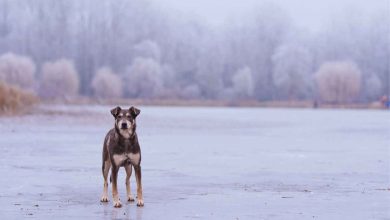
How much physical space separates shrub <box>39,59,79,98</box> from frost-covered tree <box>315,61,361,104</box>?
79.0 ft

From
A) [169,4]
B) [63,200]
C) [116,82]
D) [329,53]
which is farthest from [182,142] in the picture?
[169,4]

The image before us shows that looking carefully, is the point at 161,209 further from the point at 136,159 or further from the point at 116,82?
the point at 116,82

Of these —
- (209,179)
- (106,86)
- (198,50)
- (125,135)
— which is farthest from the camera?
(198,50)

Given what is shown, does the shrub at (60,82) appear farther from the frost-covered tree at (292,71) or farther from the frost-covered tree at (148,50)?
the frost-covered tree at (292,71)

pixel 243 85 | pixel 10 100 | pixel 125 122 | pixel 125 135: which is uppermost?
pixel 243 85

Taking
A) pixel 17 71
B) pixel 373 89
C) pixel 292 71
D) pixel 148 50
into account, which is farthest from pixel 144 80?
pixel 373 89

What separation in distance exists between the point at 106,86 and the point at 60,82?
522 cm

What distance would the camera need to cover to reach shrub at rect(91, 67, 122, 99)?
76000 millimetres

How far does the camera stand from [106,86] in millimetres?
76812

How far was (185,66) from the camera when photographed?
300ft

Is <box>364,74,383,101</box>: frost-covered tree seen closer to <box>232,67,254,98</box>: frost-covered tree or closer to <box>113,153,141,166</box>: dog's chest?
<box>232,67,254,98</box>: frost-covered tree

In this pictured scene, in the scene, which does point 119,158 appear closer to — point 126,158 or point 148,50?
point 126,158

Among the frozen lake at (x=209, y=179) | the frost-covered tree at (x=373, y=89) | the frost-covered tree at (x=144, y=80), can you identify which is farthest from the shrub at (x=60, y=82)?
the frozen lake at (x=209, y=179)

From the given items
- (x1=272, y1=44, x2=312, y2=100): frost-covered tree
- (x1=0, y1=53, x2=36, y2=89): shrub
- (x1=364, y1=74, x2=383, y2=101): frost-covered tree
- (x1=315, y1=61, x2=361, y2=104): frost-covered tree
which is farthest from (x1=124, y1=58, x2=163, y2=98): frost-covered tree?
(x1=364, y1=74, x2=383, y2=101): frost-covered tree
